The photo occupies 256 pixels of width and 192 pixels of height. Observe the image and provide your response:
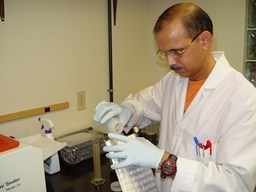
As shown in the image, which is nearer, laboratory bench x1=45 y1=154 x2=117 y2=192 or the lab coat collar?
the lab coat collar

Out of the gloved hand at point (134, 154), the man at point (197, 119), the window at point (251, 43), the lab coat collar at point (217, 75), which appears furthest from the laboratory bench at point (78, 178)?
the window at point (251, 43)

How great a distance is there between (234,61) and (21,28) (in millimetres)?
1313

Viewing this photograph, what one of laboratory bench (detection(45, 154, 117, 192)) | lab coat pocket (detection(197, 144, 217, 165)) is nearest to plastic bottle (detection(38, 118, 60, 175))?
laboratory bench (detection(45, 154, 117, 192))

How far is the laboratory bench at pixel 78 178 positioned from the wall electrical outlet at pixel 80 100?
37cm

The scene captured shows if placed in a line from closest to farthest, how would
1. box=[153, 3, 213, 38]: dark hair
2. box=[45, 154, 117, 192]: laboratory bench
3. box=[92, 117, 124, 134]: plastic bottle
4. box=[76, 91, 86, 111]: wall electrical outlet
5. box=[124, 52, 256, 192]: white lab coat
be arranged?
box=[124, 52, 256, 192]: white lab coat, box=[153, 3, 213, 38]: dark hair, box=[92, 117, 124, 134]: plastic bottle, box=[45, 154, 117, 192]: laboratory bench, box=[76, 91, 86, 111]: wall electrical outlet

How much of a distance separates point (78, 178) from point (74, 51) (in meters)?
0.73

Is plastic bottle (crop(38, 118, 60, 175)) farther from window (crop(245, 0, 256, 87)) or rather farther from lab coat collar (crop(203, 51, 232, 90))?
window (crop(245, 0, 256, 87))

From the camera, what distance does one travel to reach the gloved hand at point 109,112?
1.24m

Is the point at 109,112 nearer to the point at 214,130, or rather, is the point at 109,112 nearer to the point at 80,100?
the point at 214,130

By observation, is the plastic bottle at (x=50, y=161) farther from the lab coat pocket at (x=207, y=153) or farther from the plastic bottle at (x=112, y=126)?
the lab coat pocket at (x=207, y=153)

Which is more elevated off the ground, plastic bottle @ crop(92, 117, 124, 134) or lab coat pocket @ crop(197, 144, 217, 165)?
plastic bottle @ crop(92, 117, 124, 134)

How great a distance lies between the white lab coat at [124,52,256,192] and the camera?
3.18 feet

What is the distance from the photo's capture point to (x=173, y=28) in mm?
1062

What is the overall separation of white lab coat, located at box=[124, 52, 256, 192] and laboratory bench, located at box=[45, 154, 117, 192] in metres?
0.27
